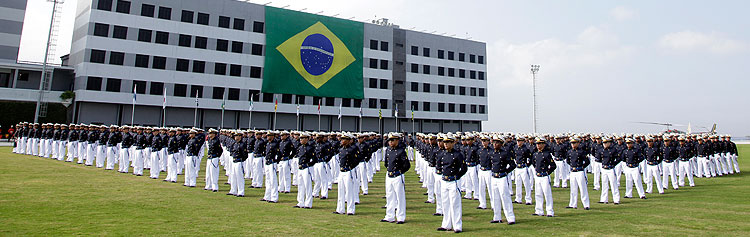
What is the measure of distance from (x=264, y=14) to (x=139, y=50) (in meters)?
14.7

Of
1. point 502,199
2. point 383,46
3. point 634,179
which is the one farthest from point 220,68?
point 502,199

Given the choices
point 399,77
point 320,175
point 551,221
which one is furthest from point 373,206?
point 399,77

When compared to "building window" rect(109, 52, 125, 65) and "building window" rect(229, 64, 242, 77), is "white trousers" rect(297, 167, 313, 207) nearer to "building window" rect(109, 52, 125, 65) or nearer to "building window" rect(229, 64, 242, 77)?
"building window" rect(109, 52, 125, 65)

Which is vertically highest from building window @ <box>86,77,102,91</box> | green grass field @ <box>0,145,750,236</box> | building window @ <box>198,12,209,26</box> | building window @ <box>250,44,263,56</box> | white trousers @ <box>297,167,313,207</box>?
building window @ <box>198,12,209,26</box>

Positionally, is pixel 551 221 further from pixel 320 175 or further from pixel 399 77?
pixel 399 77

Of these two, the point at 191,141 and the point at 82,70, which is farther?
the point at 82,70

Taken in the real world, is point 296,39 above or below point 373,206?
above

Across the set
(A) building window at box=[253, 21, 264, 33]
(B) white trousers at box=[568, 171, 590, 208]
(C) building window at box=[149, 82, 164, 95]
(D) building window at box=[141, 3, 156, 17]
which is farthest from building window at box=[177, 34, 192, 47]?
(B) white trousers at box=[568, 171, 590, 208]

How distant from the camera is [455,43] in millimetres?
67500

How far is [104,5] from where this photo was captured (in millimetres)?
44188

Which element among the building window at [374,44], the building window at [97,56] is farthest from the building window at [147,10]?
the building window at [374,44]

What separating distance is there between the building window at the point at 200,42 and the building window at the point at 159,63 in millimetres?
3826

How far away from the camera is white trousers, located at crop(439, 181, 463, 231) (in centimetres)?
897

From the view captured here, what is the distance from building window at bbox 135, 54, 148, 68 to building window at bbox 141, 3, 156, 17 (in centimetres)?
445
